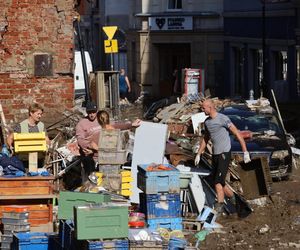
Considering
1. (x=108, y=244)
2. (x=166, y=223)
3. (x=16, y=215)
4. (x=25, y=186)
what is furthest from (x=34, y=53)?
(x=108, y=244)

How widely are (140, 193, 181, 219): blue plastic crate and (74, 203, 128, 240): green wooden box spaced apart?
2616mm

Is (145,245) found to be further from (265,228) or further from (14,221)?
(265,228)

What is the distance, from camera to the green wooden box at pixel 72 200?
44.3 ft

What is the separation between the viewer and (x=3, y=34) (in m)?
19.3

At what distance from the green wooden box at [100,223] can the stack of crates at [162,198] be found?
8.60ft

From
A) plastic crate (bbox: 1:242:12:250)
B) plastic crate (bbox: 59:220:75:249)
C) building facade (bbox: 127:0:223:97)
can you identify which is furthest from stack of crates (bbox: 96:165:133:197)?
building facade (bbox: 127:0:223:97)

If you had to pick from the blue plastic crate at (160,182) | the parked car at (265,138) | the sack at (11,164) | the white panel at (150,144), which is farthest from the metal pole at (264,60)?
the sack at (11,164)

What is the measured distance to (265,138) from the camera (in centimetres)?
2080

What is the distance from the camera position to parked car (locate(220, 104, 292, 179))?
2004 centimetres

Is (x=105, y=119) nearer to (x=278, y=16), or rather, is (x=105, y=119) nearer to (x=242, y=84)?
(x=278, y=16)

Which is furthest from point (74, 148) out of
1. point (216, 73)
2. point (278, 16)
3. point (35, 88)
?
point (216, 73)

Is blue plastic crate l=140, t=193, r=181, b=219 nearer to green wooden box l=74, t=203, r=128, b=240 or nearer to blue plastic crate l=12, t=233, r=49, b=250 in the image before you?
blue plastic crate l=12, t=233, r=49, b=250

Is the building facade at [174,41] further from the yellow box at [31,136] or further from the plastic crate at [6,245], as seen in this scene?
the plastic crate at [6,245]

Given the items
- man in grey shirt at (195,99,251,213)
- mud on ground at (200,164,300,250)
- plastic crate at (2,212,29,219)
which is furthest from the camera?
man in grey shirt at (195,99,251,213)
